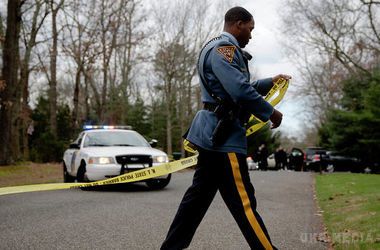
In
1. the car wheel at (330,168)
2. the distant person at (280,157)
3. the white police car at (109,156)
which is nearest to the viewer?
the white police car at (109,156)

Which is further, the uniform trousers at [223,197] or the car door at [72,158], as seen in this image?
the car door at [72,158]

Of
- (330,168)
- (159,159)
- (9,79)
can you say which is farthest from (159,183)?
(330,168)

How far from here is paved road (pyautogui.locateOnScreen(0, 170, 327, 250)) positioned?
545 centimetres

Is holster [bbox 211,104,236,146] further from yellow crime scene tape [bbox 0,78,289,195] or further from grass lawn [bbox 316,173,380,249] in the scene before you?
grass lawn [bbox 316,173,380,249]

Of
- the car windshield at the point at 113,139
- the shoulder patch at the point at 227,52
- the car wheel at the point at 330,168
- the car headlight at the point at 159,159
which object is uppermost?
the shoulder patch at the point at 227,52

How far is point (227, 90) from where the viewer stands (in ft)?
11.8

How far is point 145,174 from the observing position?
623cm

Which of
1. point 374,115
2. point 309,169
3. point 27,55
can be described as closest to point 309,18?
point 309,169

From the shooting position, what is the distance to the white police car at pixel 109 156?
464 inches

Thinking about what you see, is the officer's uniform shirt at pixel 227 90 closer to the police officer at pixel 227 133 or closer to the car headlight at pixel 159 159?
the police officer at pixel 227 133

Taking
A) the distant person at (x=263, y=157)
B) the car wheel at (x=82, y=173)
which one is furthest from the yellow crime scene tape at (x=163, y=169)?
the distant person at (x=263, y=157)

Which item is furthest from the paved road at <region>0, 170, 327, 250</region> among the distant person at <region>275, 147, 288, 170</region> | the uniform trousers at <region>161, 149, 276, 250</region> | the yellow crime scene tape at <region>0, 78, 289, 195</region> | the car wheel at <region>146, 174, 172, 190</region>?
the distant person at <region>275, 147, 288, 170</region>

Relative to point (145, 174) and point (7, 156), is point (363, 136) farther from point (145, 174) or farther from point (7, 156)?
point (145, 174)

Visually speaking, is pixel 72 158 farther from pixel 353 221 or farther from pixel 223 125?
pixel 223 125
